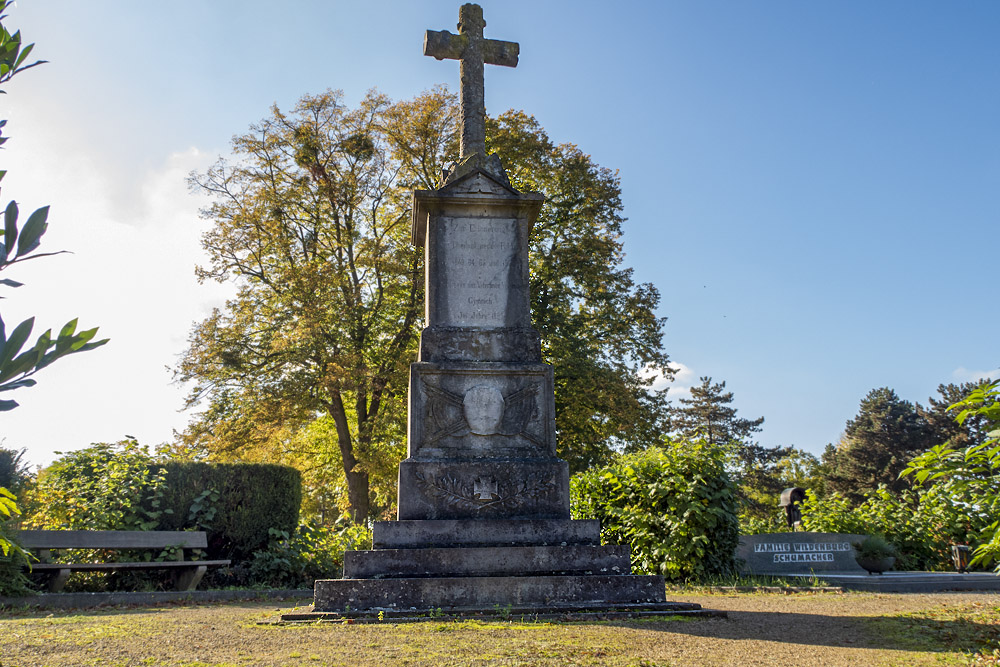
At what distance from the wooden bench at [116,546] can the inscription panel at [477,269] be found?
4.35m

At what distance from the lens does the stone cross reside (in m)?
8.61

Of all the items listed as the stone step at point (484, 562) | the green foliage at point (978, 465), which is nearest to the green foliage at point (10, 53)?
the green foliage at point (978, 465)

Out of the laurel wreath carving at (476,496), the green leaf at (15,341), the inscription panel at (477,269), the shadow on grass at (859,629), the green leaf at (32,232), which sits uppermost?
the inscription panel at (477,269)

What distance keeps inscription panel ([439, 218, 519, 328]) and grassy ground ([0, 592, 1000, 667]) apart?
3.37 metres

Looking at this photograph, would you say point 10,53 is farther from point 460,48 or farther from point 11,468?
point 11,468

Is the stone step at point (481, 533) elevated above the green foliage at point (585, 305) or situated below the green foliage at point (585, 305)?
below

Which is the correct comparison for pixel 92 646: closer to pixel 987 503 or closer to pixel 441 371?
pixel 441 371

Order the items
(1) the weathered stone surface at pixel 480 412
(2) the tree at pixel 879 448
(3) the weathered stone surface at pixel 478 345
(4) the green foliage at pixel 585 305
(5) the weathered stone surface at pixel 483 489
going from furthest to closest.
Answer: (2) the tree at pixel 879 448, (4) the green foliage at pixel 585 305, (3) the weathered stone surface at pixel 478 345, (1) the weathered stone surface at pixel 480 412, (5) the weathered stone surface at pixel 483 489

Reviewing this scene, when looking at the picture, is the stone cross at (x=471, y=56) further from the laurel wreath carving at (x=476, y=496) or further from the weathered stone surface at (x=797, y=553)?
the weathered stone surface at (x=797, y=553)

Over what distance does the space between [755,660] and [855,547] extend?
802 centimetres

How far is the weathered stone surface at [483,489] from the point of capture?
22.6 ft

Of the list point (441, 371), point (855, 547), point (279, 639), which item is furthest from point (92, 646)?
point (855, 547)

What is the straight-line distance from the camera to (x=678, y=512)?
9070 millimetres

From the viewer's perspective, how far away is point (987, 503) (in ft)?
12.1
